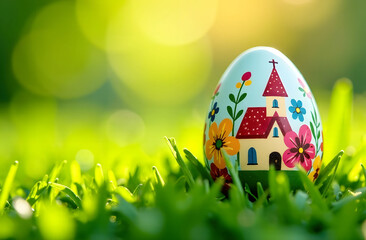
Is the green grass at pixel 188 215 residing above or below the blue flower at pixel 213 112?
below

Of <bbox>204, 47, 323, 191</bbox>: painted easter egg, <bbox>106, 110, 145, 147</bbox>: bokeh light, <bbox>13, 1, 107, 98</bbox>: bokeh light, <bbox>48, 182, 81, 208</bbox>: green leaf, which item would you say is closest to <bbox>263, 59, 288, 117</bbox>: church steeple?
<bbox>204, 47, 323, 191</bbox>: painted easter egg

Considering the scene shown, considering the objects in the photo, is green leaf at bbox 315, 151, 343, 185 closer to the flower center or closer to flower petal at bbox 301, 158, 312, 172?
flower petal at bbox 301, 158, 312, 172

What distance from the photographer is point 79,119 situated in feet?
18.5

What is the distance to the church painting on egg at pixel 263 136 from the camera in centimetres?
146

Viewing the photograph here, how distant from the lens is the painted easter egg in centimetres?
147

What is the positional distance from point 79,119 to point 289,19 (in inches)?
297

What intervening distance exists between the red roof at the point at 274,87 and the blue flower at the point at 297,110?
4 cm

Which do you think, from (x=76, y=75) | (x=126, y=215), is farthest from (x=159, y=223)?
(x=76, y=75)

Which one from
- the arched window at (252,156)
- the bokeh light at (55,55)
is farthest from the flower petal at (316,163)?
the bokeh light at (55,55)

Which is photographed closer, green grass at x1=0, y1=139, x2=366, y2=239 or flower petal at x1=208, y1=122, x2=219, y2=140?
green grass at x1=0, y1=139, x2=366, y2=239

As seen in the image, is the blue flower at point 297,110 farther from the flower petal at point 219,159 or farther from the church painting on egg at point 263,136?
the flower petal at point 219,159

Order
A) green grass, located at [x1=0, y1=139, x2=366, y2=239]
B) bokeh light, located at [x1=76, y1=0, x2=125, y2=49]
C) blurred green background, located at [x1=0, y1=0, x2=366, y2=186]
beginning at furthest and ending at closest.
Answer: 1. bokeh light, located at [x1=76, y1=0, x2=125, y2=49]
2. blurred green background, located at [x1=0, y1=0, x2=366, y2=186]
3. green grass, located at [x1=0, y1=139, x2=366, y2=239]

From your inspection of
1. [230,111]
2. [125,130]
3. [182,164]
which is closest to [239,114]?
[230,111]

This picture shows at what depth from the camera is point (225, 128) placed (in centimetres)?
151
